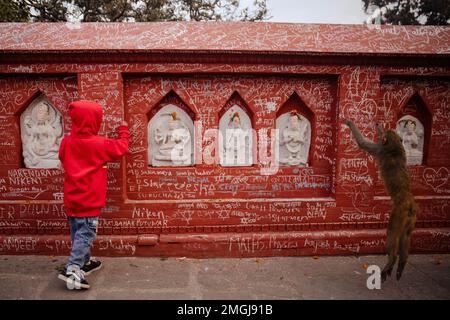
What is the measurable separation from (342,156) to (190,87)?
2.26 metres

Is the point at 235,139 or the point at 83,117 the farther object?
the point at 235,139

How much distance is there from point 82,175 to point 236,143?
204cm

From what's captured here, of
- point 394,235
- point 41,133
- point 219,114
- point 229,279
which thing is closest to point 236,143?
point 219,114

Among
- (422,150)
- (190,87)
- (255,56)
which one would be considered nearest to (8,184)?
(190,87)

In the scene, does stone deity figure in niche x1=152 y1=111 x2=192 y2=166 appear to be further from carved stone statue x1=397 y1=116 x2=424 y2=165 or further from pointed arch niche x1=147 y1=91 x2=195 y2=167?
carved stone statue x1=397 y1=116 x2=424 y2=165

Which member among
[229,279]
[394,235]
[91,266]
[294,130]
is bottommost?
[229,279]

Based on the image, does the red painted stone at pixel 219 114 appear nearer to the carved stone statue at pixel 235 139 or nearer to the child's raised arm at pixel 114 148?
the carved stone statue at pixel 235 139

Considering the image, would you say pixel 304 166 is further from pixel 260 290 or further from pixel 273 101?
pixel 260 290

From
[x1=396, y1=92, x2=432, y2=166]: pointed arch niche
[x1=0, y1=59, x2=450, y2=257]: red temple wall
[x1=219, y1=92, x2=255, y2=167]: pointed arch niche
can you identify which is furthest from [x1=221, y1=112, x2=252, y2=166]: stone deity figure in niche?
[x1=396, y1=92, x2=432, y2=166]: pointed arch niche

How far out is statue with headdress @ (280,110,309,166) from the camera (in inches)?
180

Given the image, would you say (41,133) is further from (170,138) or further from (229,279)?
(229,279)

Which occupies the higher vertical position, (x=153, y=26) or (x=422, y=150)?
(x=153, y=26)

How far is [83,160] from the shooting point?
3.50m

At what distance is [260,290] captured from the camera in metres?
3.59
